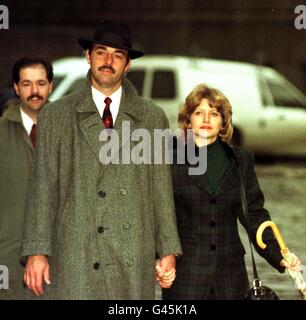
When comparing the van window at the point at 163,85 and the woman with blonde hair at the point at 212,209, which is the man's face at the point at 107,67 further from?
the van window at the point at 163,85

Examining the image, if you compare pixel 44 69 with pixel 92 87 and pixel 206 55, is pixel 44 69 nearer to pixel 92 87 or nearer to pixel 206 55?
pixel 92 87

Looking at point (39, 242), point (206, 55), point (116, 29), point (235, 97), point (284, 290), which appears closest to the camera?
point (39, 242)

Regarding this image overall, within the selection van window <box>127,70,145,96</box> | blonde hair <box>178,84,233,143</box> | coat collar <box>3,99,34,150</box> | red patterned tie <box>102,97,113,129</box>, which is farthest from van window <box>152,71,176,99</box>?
red patterned tie <box>102,97,113,129</box>

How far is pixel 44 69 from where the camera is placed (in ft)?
21.4

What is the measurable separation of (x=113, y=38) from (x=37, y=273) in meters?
1.20

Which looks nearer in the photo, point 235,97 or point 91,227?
point 91,227

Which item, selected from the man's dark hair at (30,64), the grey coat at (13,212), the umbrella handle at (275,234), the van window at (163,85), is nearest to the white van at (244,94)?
the van window at (163,85)

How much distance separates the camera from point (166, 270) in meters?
5.51

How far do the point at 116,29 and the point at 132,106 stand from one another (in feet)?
1.34

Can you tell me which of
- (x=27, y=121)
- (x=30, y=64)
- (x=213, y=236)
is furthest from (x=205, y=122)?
(x=30, y=64)

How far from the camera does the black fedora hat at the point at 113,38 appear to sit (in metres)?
5.66

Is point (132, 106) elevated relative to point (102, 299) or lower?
elevated

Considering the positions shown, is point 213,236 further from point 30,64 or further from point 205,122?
point 30,64
